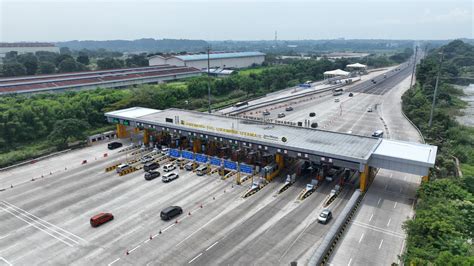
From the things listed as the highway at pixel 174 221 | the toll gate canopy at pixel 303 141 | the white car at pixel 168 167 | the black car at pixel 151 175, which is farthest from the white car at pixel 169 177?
the toll gate canopy at pixel 303 141

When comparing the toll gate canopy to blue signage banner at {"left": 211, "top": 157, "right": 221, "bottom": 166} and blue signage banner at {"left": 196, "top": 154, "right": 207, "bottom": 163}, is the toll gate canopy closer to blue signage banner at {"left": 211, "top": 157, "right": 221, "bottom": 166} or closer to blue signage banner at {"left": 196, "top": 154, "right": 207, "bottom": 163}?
blue signage banner at {"left": 211, "top": 157, "right": 221, "bottom": 166}

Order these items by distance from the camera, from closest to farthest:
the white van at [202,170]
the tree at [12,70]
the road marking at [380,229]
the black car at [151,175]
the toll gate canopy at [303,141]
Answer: the road marking at [380,229] → the toll gate canopy at [303,141] → the black car at [151,175] → the white van at [202,170] → the tree at [12,70]

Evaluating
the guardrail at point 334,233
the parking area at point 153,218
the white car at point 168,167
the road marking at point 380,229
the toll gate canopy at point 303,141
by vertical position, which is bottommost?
the parking area at point 153,218

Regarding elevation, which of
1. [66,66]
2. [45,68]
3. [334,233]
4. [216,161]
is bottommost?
[216,161]

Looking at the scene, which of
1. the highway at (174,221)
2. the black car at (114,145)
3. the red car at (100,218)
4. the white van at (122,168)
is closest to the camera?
the highway at (174,221)

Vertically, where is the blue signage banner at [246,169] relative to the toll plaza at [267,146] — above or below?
below

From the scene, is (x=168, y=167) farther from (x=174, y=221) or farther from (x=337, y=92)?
(x=337, y=92)

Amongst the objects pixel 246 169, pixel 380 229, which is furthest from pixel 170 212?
pixel 380 229

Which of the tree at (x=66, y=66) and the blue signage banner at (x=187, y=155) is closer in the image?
the blue signage banner at (x=187, y=155)

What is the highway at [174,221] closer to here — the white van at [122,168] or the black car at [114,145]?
the white van at [122,168]
